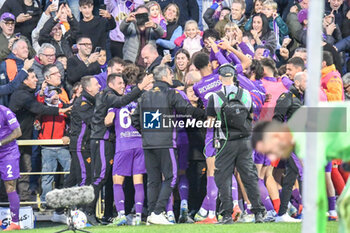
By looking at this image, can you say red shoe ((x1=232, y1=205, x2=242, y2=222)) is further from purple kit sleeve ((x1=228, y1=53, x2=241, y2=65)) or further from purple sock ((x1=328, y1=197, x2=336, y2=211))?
purple kit sleeve ((x1=228, y1=53, x2=241, y2=65))

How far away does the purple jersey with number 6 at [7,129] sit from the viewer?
48.2 ft

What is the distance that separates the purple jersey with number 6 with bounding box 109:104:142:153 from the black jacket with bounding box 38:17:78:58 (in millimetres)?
3998


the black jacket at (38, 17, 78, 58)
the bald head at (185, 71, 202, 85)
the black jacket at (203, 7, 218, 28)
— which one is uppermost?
the black jacket at (203, 7, 218, 28)

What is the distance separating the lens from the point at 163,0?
2014cm

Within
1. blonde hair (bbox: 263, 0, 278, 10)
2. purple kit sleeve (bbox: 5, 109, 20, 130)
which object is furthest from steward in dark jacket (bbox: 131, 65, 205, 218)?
blonde hair (bbox: 263, 0, 278, 10)

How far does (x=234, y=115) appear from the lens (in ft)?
44.3

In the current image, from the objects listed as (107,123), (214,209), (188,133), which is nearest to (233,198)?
(214,209)

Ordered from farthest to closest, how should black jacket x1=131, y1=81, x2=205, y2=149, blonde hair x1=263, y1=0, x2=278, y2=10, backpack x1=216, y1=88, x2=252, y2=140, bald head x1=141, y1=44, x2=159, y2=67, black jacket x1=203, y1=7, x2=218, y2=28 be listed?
black jacket x1=203, y1=7, x2=218, y2=28 → blonde hair x1=263, y1=0, x2=278, y2=10 → bald head x1=141, y1=44, x2=159, y2=67 → black jacket x1=131, y1=81, x2=205, y2=149 → backpack x1=216, y1=88, x2=252, y2=140

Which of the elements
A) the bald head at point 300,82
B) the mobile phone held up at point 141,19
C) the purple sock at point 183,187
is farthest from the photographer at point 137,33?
the bald head at point 300,82

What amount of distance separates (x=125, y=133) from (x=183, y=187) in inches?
52.7

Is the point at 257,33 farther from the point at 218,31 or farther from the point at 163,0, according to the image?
the point at 163,0

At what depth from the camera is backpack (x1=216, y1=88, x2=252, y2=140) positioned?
44.3 ft

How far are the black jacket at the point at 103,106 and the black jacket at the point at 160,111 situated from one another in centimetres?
34

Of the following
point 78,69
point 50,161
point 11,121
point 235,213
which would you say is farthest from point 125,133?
point 78,69
